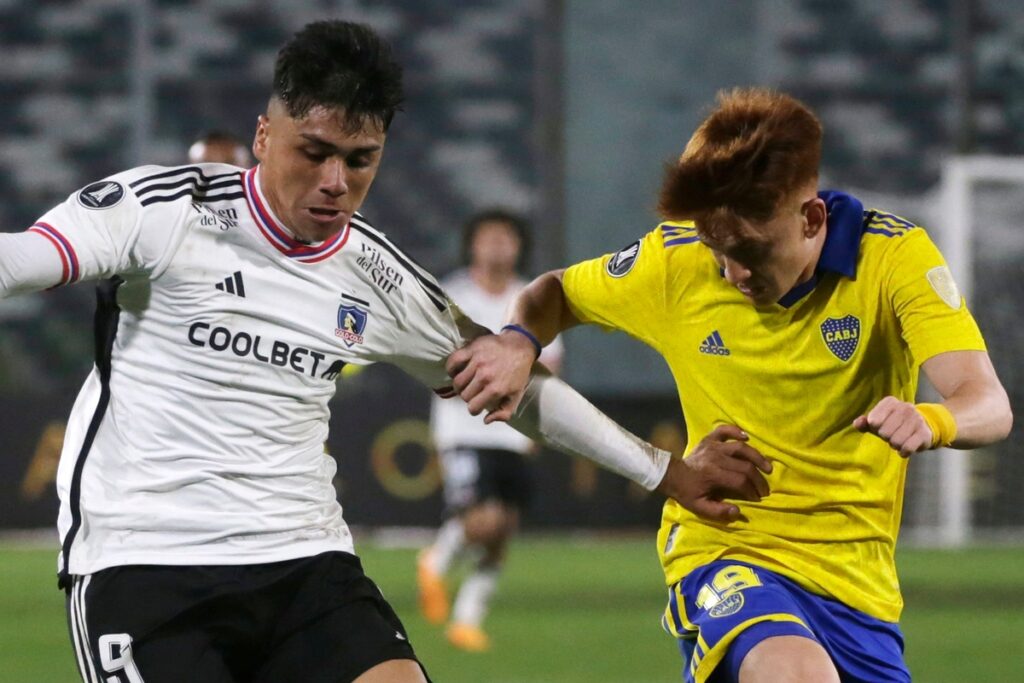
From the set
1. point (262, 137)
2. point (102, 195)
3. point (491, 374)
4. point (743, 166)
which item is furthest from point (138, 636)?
point (743, 166)

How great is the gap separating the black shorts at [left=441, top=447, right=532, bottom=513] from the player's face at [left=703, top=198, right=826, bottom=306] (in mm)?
5738

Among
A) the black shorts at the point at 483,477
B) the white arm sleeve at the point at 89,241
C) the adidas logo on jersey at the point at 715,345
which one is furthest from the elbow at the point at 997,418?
the black shorts at the point at 483,477

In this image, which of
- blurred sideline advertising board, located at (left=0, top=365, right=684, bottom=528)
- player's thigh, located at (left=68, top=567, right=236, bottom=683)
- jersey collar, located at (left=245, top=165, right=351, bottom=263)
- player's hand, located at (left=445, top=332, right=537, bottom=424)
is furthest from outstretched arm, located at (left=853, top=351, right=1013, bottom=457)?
blurred sideline advertising board, located at (left=0, top=365, right=684, bottom=528)

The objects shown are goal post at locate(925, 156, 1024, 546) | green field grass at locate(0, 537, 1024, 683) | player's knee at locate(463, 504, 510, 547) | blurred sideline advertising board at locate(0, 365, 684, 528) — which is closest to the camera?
green field grass at locate(0, 537, 1024, 683)

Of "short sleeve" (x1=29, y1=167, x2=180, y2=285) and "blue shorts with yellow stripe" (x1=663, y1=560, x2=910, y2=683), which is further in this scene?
"blue shorts with yellow stripe" (x1=663, y1=560, x2=910, y2=683)

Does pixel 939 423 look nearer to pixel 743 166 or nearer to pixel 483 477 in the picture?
pixel 743 166

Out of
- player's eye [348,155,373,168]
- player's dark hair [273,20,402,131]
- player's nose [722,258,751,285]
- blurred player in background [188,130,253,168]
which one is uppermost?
blurred player in background [188,130,253,168]

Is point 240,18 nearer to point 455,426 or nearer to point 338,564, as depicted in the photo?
point 455,426

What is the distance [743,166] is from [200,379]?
1.24 metres

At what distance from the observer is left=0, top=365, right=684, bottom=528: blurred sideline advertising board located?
1385 centimetres

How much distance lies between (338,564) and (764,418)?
1.05 m

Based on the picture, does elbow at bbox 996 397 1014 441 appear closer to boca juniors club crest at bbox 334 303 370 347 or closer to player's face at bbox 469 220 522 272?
boca juniors club crest at bbox 334 303 370 347

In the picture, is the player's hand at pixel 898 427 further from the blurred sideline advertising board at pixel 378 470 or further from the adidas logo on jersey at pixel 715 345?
the blurred sideline advertising board at pixel 378 470

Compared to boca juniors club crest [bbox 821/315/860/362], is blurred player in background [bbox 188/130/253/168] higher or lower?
higher
